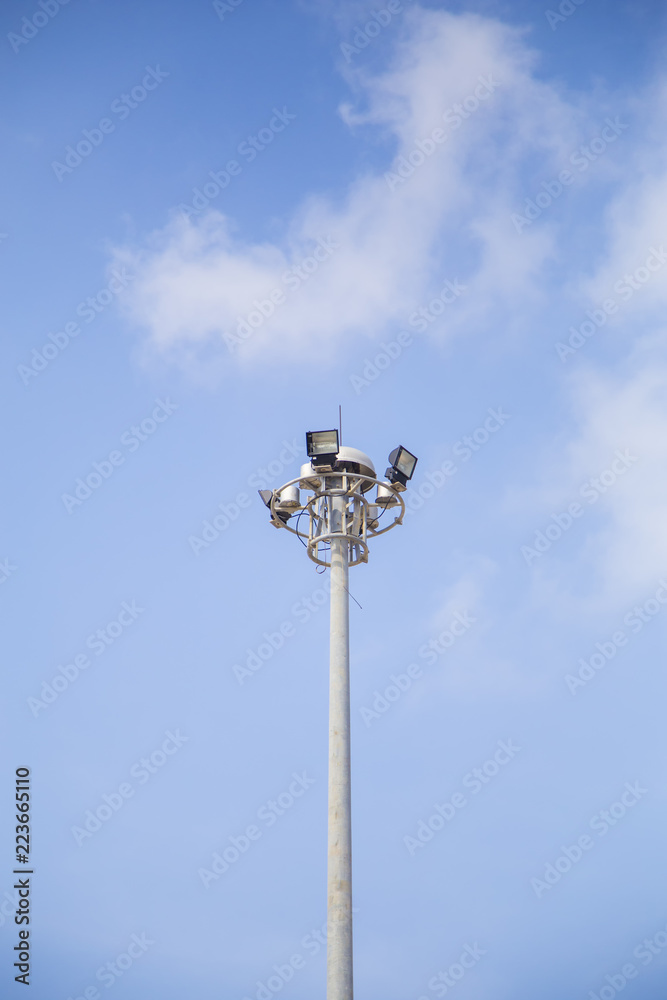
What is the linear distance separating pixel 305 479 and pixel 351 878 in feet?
26.9

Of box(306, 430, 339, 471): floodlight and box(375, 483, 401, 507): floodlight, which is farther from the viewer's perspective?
box(375, 483, 401, 507): floodlight

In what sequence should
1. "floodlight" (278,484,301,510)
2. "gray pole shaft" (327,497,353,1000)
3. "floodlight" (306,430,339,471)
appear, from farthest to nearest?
"floodlight" (278,484,301,510)
"floodlight" (306,430,339,471)
"gray pole shaft" (327,497,353,1000)

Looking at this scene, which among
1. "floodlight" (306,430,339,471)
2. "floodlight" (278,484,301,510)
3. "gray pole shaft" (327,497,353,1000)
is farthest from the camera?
"floodlight" (278,484,301,510)

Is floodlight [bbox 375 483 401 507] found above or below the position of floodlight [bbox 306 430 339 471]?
below

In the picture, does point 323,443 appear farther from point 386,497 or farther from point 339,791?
point 339,791

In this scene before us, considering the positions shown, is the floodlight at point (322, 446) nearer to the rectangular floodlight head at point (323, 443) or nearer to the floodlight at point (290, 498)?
the rectangular floodlight head at point (323, 443)

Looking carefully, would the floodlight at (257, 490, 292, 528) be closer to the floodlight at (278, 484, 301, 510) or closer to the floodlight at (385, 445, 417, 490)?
the floodlight at (278, 484, 301, 510)

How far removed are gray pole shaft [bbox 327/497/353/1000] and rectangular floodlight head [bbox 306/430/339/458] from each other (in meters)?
1.22

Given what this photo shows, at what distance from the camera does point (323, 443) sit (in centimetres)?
2200

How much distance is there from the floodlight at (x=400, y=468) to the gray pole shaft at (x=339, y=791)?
4.31 feet

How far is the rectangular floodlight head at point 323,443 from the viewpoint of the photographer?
72.0 ft

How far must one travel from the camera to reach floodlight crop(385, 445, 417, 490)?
74.5 feet

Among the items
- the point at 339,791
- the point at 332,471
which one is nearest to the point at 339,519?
the point at 332,471

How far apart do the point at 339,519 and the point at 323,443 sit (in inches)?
64.1
